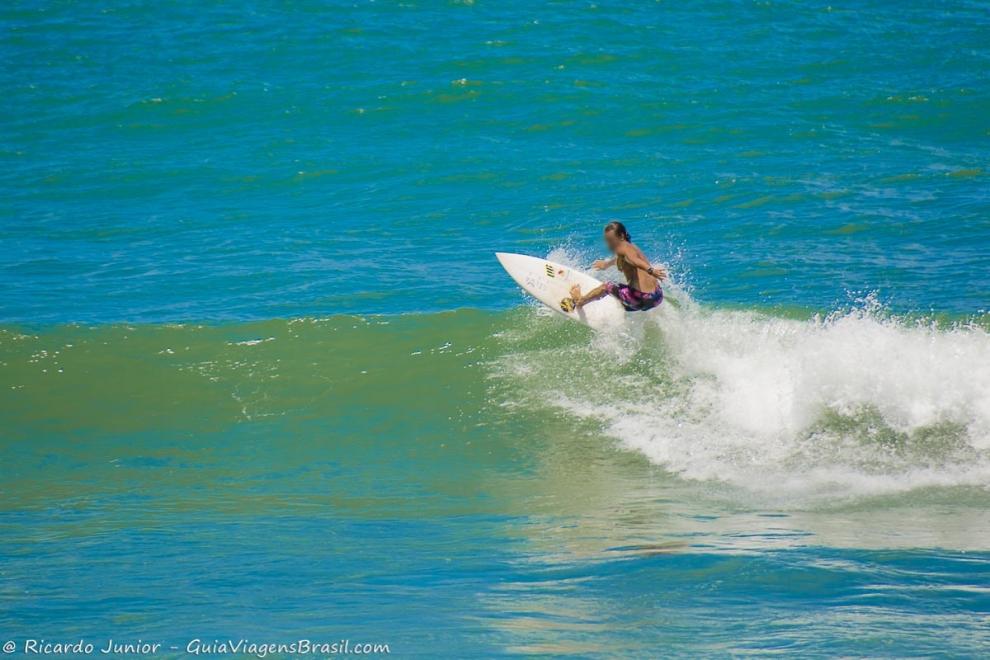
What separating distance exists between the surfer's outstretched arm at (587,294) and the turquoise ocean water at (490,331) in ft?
1.53

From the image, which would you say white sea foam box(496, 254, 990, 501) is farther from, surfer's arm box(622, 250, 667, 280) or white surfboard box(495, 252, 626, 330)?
surfer's arm box(622, 250, 667, 280)

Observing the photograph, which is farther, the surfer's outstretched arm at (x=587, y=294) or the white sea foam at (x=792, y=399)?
the surfer's outstretched arm at (x=587, y=294)

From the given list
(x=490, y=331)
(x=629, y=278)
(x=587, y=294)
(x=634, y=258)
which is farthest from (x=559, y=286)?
(x=634, y=258)

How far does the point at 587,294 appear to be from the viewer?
11.6 meters

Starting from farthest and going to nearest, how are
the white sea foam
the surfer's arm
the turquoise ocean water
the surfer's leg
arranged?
the surfer's leg, the surfer's arm, the white sea foam, the turquoise ocean water

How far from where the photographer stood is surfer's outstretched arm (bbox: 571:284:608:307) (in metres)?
11.5

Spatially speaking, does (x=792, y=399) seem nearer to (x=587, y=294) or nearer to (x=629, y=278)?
(x=629, y=278)

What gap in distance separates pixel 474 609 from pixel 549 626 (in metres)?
0.50

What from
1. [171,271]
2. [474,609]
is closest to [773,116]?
[171,271]

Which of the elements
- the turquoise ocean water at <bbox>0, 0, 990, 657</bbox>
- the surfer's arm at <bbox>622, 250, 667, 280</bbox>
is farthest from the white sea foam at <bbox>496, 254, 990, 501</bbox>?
the surfer's arm at <bbox>622, 250, 667, 280</bbox>

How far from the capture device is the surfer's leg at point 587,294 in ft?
37.6

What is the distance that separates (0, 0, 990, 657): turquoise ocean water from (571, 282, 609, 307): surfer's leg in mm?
463

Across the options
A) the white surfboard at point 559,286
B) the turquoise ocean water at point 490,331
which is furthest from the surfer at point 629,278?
the turquoise ocean water at point 490,331

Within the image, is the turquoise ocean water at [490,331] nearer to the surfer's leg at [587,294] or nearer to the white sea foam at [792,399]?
the white sea foam at [792,399]
